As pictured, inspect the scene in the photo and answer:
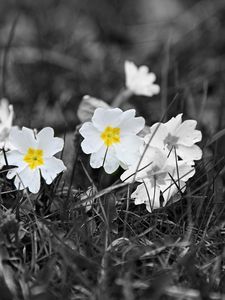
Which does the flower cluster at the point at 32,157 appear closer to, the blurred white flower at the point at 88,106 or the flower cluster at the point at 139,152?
the flower cluster at the point at 139,152

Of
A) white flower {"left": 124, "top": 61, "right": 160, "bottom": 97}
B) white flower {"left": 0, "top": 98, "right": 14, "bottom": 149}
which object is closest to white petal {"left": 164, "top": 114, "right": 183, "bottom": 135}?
white flower {"left": 0, "top": 98, "right": 14, "bottom": 149}

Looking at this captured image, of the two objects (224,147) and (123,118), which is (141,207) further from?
(224,147)

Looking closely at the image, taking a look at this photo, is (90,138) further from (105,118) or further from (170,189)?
(170,189)

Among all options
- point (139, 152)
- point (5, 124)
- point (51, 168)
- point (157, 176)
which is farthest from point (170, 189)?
point (5, 124)

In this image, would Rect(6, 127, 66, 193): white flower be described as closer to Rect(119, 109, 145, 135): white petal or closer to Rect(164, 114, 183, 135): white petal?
Rect(119, 109, 145, 135): white petal

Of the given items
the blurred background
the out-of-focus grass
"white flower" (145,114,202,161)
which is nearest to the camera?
the out-of-focus grass

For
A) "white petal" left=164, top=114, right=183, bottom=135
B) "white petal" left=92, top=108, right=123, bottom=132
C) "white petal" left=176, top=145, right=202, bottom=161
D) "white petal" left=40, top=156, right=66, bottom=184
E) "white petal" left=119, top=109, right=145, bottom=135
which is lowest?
"white petal" left=176, top=145, right=202, bottom=161

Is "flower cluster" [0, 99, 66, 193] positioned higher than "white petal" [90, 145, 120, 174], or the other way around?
"flower cluster" [0, 99, 66, 193]
